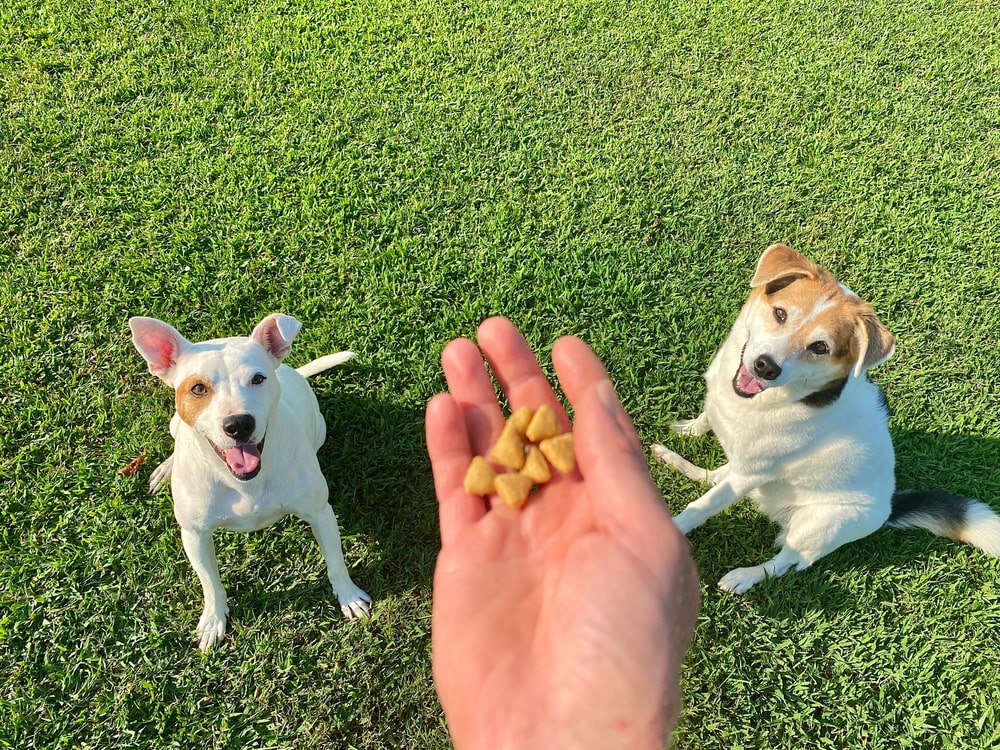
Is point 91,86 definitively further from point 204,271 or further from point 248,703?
point 248,703

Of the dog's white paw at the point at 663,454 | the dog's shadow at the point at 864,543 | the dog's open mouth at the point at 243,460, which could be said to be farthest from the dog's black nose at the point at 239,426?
the dog's shadow at the point at 864,543

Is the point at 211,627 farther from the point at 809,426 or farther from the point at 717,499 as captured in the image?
the point at 809,426


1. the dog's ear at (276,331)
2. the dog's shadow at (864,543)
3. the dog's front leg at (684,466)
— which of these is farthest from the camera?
the dog's front leg at (684,466)

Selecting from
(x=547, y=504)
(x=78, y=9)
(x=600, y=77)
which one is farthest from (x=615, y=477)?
(x=78, y=9)

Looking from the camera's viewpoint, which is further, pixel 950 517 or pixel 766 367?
pixel 950 517

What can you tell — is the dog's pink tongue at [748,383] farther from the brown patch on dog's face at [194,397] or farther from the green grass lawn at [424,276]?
the brown patch on dog's face at [194,397]

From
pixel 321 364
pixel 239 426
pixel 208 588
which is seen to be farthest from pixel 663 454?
pixel 208 588
